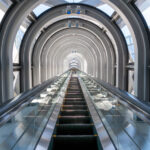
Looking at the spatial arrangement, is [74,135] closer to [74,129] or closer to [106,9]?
[74,129]

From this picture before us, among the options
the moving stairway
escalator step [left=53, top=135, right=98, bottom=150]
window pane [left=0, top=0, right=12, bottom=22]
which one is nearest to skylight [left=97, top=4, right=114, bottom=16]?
window pane [left=0, top=0, right=12, bottom=22]

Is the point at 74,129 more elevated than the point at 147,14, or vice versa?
the point at 147,14

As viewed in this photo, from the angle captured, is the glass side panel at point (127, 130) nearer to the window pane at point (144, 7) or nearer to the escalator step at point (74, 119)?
the escalator step at point (74, 119)

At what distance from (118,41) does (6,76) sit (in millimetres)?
8111

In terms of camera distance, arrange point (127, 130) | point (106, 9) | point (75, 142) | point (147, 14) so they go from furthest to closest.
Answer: point (106, 9) < point (147, 14) < point (75, 142) < point (127, 130)

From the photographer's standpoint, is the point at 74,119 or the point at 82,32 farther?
the point at 82,32

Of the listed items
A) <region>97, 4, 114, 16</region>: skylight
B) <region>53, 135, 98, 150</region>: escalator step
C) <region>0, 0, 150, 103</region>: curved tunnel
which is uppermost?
<region>97, 4, 114, 16</region>: skylight

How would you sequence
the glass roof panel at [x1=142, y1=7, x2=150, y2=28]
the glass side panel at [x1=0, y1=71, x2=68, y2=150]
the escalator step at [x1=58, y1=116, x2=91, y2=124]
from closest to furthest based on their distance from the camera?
the glass side panel at [x1=0, y1=71, x2=68, y2=150], the escalator step at [x1=58, y1=116, x2=91, y2=124], the glass roof panel at [x1=142, y1=7, x2=150, y2=28]

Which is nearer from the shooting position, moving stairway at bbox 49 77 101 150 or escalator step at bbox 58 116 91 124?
moving stairway at bbox 49 77 101 150

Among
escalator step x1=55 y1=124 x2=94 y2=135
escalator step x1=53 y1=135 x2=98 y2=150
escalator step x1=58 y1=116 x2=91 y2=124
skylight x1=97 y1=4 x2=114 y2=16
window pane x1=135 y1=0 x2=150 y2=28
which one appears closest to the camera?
escalator step x1=53 y1=135 x2=98 y2=150

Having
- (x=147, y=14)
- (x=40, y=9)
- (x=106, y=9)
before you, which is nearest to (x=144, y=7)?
(x=147, y=14)

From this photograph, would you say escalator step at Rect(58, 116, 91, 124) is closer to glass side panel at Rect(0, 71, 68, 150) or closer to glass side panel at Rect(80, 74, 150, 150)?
glass side panel at Rect(0, 71, 68, 150)

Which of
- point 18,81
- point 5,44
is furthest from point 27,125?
point 18,81

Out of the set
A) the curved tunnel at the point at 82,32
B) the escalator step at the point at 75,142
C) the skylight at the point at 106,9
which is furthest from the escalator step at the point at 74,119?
the skylight at the point at 106,9
